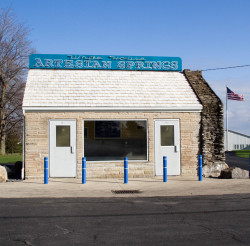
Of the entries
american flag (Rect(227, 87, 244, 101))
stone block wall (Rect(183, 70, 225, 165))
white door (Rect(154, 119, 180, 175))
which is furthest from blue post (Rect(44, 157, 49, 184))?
american flag (Rect(227, 87, 244, 101))

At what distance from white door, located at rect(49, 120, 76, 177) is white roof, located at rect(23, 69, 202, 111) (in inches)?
28.7

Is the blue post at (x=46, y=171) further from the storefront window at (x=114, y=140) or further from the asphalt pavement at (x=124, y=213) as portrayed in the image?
the storefront window at (x=114, y=140)

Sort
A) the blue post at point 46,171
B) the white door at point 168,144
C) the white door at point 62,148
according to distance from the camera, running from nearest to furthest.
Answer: the blue post at point 46,171 → the white door at point 62,148 → the white door at point 168,144

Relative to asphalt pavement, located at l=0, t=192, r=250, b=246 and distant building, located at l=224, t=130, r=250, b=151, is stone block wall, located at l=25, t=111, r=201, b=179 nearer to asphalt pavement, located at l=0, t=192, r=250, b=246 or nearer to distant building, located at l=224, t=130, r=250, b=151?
asphalt pavement, located at l=0, t=192, r=250, b=246

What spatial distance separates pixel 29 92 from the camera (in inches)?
614

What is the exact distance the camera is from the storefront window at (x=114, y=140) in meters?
15.8

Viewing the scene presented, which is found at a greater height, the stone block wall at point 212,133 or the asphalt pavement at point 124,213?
the stone block wall at point 212,133

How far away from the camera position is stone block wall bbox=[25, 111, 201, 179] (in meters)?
14.9

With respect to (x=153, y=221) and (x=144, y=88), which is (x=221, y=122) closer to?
(x=144, y=88)

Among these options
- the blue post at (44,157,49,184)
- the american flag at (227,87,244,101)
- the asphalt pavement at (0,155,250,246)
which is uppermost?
the american flag at (227,87,244,101)

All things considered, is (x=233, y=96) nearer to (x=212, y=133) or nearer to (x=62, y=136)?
(x=212, y=133)

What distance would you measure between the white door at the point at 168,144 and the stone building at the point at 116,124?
0.04 metres

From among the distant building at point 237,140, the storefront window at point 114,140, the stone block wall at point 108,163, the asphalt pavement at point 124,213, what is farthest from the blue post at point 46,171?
the distant building at point 237,140

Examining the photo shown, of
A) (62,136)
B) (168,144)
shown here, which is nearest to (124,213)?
(62,136)
